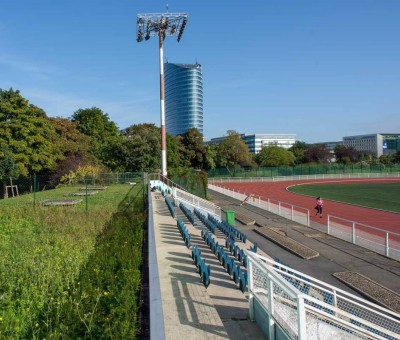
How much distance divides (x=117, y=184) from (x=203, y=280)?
32.2m

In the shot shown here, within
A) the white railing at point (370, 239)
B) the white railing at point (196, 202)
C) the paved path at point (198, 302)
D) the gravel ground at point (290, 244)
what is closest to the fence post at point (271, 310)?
the paved path at point (198, 302)

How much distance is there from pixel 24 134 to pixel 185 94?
151 m

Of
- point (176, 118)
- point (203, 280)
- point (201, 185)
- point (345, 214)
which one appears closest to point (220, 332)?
point (203, 280)

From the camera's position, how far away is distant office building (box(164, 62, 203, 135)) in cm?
18512

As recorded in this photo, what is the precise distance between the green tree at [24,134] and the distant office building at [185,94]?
14570cm

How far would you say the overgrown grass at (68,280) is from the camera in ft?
19.0

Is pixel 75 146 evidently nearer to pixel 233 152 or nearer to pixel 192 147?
pixel 192 147

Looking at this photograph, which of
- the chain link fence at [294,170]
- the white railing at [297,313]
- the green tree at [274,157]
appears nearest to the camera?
the white railing at [297,313]

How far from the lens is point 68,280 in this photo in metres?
8.59

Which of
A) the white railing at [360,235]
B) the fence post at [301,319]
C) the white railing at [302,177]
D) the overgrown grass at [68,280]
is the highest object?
the fence post at [301,319]

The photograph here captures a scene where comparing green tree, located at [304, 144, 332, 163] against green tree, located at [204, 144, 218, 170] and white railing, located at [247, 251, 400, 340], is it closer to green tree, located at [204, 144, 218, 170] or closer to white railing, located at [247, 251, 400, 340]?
green tree, located at [204, 144, 218, 170]

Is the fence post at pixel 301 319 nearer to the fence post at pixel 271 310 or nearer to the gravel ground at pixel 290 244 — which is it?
the fence post at pixel 271 310

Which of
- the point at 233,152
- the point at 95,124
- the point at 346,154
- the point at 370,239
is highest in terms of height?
the point at 95,124

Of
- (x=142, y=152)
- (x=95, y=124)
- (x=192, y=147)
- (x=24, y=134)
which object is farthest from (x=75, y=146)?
(x=192, y=147)
